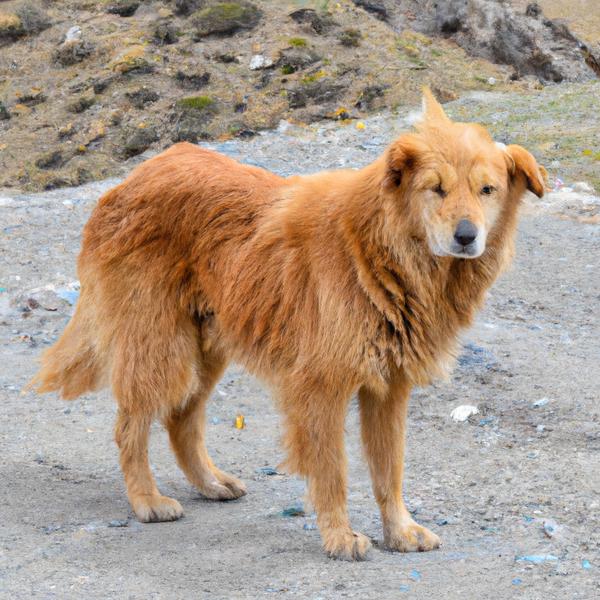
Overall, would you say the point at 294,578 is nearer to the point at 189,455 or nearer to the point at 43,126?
the point at 189,455

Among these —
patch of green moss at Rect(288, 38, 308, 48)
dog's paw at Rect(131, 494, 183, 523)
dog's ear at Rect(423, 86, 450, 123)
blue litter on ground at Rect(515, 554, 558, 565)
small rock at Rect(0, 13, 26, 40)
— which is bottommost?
small rock at Rect(0, 13, 26, 40)

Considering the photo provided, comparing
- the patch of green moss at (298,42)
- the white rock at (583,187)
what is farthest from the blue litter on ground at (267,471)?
the patch of green moss at (298,42)

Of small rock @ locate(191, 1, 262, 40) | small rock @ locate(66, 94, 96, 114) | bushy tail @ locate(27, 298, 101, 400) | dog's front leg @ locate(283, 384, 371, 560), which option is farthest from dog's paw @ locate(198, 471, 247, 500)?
small rock @ locate(191, 1, 262, 40)

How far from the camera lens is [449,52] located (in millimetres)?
15773

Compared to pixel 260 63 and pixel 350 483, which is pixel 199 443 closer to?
pixel 350 483

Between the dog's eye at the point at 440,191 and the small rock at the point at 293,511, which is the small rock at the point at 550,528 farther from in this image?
the dog's eye at the point at 440,191

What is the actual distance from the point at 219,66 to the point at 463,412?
9.17m

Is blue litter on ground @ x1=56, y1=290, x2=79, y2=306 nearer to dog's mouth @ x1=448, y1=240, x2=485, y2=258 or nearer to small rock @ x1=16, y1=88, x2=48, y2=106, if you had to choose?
dog's mouth @ x1=448, y1=240, x2=485, y2=258

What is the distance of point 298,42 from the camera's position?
47.8ft

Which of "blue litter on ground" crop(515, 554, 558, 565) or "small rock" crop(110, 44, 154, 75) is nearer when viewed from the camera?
"blue litter on ground" crop(515, 554, 558, 565)

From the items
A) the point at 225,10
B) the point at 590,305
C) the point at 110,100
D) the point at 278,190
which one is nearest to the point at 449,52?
the point at 225,10

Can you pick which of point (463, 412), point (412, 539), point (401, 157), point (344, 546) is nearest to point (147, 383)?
point (344, 546)

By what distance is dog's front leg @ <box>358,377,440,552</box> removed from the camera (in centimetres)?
478

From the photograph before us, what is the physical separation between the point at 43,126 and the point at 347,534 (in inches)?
405
